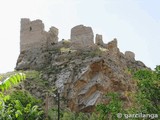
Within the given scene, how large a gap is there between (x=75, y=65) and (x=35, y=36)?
27.5 feet

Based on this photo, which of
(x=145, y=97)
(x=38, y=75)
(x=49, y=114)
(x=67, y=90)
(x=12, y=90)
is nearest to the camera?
(x=145, y=97)

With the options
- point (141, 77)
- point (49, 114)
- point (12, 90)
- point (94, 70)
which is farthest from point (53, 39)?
point (141, 77)

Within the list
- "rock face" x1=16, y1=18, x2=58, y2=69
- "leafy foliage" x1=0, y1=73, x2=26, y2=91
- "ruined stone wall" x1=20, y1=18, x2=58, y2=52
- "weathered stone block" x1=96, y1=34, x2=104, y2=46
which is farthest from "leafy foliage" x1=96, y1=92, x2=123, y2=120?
"ruined stone wall" x1=20, y1=18, x2=58, y2=52

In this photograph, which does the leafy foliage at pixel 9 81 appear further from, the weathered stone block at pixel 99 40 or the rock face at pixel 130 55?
the rock face at pixel 130 55

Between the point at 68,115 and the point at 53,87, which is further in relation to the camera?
the point at 53,87

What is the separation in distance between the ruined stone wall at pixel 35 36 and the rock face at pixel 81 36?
3.00m

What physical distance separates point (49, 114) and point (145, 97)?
1616cm

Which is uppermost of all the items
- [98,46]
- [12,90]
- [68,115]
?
[98,46]

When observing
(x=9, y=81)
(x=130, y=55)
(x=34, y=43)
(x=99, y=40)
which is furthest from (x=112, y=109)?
(x=130, y=55)

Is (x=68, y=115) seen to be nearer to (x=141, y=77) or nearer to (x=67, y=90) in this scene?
(x=67, y=90)

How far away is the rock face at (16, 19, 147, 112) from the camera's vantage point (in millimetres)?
38406

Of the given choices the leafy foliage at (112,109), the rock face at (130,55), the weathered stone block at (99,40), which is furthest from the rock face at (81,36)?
the leafy foliage at (112,109)

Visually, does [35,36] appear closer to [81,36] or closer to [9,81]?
[81,36]

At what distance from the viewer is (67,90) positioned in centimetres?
3916
